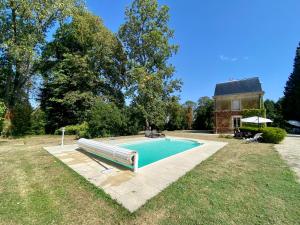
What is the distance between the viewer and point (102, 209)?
10.7ft

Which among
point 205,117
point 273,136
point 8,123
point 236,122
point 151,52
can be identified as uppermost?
point 151,52

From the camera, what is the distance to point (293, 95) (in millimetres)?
28125

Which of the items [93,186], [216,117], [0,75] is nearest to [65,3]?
[0,75]

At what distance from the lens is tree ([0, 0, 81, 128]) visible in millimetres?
14102

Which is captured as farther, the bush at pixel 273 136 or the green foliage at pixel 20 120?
the green foliage at pixel 20 120

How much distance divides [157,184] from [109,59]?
756 inches

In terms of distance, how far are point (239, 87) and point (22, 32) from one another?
24.4 metres

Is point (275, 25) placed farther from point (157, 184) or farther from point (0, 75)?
point (0, 75)

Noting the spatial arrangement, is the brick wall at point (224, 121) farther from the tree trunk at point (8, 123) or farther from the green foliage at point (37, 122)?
the tree trunk at point (8, 123)

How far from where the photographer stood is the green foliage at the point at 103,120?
14.9 m

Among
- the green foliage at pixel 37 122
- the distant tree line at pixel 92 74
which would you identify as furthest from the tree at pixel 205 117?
the green foliage at pixel 37 122

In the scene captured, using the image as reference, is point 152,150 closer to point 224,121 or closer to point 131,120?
point 131,120

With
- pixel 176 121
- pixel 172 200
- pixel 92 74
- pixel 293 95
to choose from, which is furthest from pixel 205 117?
pixel 172 200

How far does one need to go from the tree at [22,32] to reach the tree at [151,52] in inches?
289
